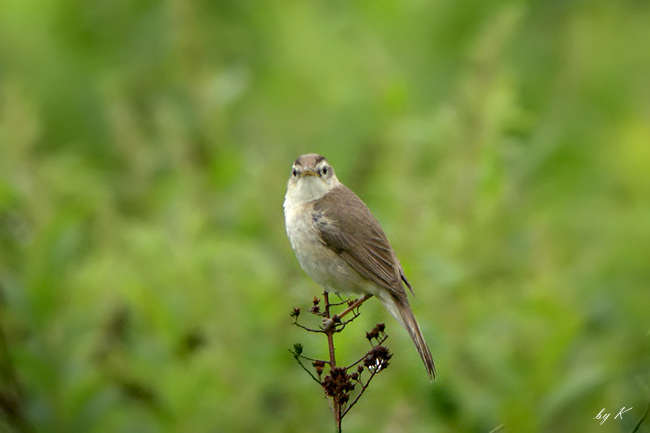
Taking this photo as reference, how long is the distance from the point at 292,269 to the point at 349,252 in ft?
3.35

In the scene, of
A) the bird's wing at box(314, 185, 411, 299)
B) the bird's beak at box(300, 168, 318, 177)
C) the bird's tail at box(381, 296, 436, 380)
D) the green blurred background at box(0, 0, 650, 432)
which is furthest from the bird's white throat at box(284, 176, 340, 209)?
the bird's tail at box(381, 296, 436, 380)

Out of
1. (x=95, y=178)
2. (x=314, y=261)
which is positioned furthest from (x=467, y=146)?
(x=95, y=178)

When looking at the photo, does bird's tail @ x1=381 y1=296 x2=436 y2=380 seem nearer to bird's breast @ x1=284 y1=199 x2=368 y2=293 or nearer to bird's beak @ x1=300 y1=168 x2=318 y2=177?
bird's breast @ x1=284 y1=199 x2=368 y2=293

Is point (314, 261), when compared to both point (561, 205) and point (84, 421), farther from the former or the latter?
point (561, 205)

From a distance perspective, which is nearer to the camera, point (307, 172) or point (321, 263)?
point (321, 263)

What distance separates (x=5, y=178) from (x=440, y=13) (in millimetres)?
4957

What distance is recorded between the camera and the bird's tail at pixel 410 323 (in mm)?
3809

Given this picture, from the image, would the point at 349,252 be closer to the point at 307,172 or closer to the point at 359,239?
the point at 359,239

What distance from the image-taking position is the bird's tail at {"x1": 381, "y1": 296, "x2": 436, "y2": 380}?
381 cm

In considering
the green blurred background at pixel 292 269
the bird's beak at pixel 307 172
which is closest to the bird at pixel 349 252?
the bird's beak at pixel 307 172

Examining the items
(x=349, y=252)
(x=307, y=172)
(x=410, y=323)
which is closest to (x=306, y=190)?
(x=307, y=172)

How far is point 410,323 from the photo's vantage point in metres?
4.01

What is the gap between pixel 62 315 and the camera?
17.6 feet

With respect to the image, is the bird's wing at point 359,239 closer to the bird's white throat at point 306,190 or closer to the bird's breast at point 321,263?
the bird's breast at point 321,263
